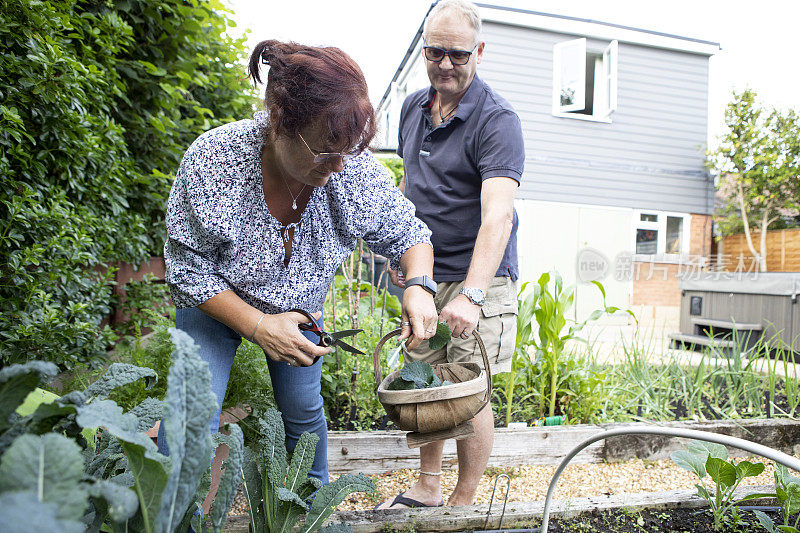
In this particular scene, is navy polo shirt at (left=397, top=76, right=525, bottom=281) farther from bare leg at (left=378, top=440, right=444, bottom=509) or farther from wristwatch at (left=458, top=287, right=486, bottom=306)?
bare leg at (left=378, top=440, right=444, bottom=509)

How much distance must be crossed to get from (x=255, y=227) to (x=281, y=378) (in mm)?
496

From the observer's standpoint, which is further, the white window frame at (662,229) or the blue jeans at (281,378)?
the white window frame at (662,229)

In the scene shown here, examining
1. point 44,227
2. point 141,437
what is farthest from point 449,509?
point 44,227

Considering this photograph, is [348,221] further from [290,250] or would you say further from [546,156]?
[546,156]

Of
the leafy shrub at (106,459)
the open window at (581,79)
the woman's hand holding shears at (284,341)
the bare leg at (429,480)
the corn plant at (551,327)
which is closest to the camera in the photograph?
the leafy shrub at (106,459)

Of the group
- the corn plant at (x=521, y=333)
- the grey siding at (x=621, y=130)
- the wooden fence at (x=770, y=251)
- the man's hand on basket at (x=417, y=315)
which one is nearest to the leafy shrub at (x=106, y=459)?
the man's hand on basket at (x=417, y=315)

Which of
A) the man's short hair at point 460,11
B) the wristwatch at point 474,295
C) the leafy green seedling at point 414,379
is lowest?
the leafy green seedling at point 414,379

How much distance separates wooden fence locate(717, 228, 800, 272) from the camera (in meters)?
10.3

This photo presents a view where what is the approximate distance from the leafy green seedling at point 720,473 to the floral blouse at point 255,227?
1010mm

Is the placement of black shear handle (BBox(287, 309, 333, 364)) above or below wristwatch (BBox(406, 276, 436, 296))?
below

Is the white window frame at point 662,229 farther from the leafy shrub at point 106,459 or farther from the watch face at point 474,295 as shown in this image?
the leafy shrub at point 106,459

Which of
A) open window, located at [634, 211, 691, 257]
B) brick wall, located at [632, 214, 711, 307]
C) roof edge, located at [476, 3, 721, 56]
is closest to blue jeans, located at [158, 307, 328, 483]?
roof edge, located at [476, 3, 721, 56]

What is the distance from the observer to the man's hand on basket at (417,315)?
4.75ft

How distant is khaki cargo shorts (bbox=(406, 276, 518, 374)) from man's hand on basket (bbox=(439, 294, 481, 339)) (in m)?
0.32
